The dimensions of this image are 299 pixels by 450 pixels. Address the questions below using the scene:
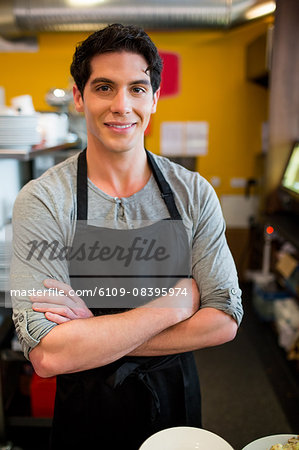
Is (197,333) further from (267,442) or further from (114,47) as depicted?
(114,47)

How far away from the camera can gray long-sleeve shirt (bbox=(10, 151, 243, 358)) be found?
37.8 inches

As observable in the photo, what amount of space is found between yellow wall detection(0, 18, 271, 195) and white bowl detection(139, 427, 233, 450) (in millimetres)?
3522

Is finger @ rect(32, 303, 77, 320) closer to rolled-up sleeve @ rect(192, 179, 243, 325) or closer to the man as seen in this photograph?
the man

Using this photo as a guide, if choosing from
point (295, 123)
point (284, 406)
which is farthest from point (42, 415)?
point (295, 123)

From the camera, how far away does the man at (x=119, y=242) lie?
0.95 metres

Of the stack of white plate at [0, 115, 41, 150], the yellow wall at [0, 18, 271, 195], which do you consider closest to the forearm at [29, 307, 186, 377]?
the stack of white plate at [0, 115, 41, 150]

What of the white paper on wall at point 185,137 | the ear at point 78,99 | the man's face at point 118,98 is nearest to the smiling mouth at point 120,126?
the man's face at point 118,98

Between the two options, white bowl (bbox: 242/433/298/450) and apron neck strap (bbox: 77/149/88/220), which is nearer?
white bowl (bbox: 242/433/298/450)

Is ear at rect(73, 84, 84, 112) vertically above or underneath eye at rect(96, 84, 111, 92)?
underneath

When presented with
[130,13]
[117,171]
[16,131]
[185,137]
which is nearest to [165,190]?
[117,171]

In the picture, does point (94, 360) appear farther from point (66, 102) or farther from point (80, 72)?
point (66, 102)

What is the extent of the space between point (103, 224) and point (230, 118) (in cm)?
370

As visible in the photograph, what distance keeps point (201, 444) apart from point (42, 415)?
57.7 inches

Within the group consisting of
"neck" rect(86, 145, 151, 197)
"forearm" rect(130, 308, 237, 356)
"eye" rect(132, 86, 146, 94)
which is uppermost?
"eye" rect(132, 86, 146, 94)
